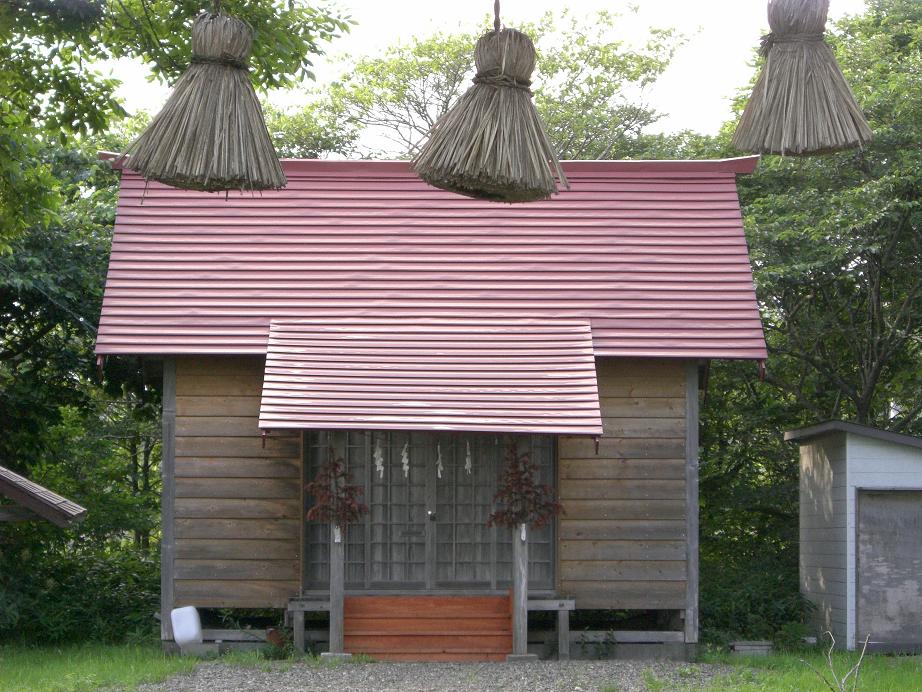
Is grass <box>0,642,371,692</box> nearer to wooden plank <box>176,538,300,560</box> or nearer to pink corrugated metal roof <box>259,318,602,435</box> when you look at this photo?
wooden plank <box>176,538,300,560</box>

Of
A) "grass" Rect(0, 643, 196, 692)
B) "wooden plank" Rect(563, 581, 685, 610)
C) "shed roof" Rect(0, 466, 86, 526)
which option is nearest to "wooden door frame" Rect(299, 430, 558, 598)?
"wooden plank" Rect(563, 581, 685, 610)

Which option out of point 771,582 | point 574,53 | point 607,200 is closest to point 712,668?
point 771,582

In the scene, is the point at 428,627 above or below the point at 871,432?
below

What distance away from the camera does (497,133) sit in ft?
12.7

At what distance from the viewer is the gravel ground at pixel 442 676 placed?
401 inches

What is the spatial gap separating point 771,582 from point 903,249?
5.40 meters

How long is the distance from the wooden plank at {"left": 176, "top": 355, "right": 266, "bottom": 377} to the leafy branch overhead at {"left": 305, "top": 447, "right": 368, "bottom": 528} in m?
1.47

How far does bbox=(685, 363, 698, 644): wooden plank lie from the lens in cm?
1252

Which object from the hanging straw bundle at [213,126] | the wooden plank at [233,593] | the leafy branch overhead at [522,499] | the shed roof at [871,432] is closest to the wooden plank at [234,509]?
the wooden plank at [233,593]

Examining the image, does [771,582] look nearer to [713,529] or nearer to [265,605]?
[713,529]

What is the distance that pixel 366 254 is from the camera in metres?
13.5

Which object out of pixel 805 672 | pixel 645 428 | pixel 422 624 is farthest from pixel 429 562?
pixel 805 672

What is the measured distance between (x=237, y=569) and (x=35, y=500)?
2.33 metres

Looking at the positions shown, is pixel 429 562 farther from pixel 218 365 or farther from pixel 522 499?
pixel 218 365
